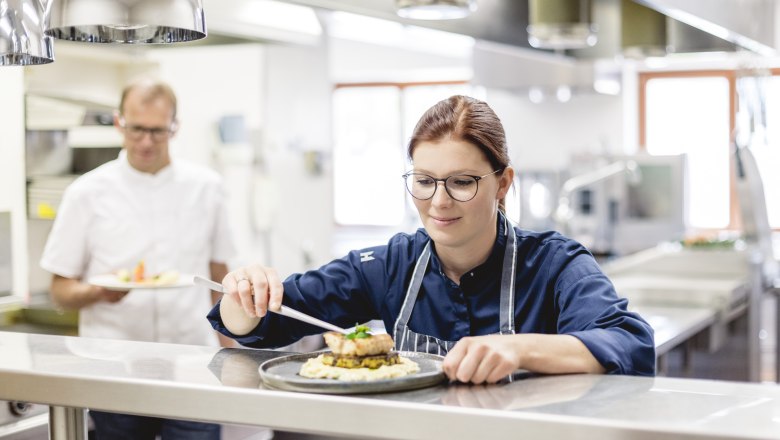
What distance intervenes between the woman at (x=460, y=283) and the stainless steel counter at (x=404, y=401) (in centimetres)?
18

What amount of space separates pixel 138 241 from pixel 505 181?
1.66 metres

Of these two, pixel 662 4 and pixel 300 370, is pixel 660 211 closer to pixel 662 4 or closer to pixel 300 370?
pixel 662 4

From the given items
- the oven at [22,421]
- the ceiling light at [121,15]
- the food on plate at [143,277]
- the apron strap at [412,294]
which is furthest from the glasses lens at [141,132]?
the apron strap at [412,294]

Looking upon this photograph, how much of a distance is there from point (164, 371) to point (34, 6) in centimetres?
75

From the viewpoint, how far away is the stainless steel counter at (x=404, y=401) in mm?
1220

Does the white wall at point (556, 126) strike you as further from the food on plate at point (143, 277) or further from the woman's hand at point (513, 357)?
the woman's hand at point (513, 357)

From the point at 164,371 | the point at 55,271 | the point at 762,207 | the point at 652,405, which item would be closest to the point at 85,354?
the point at 164,371

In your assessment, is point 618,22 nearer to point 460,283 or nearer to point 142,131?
point 142,131

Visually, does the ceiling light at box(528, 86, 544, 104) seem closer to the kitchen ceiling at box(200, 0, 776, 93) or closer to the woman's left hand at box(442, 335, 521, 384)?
the kitchen ceiling at box(200, 0, 776, 93)

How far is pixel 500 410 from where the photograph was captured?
126 cm

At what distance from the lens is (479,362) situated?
1.44 m

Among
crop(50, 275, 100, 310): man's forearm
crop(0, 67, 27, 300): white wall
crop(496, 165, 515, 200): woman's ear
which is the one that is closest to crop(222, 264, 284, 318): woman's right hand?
crop(496, 165, 515, 200): woman's ear

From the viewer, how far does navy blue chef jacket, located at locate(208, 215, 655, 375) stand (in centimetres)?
171

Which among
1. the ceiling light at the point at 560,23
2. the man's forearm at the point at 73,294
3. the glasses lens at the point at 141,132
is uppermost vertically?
the ceiling light at the point at 560,23
